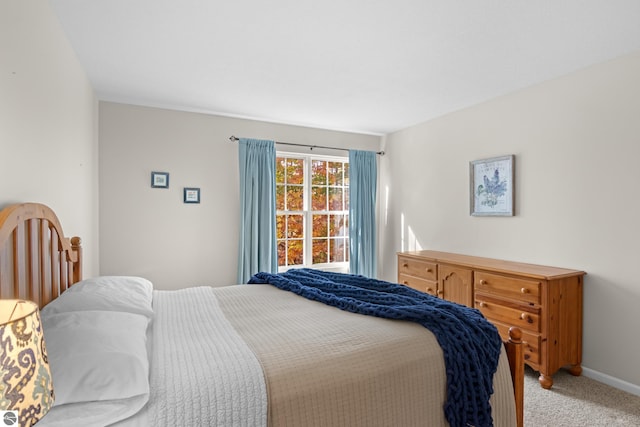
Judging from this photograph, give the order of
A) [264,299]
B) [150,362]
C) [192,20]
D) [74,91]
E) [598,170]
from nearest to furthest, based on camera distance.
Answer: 1. [150,362]
2. [192,20]
3. [264,299]
4. [74,91]
5. [598,170]

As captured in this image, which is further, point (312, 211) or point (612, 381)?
point (312, 211)

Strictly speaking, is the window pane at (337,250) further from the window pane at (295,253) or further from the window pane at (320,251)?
the window pane at (295,253)

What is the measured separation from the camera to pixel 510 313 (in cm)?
296

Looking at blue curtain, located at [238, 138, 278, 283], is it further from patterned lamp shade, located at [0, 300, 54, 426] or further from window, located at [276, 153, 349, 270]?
patterned lamp shade, located at [0, 300, 54, 426]

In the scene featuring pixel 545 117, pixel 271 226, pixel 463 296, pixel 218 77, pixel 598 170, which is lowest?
pixel 463 296

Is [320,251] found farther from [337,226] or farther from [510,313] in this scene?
[510,313]

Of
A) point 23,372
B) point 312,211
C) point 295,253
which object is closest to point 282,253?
point 295,253

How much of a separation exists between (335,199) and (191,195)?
1910 mm

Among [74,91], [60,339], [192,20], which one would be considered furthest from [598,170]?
[74,91]

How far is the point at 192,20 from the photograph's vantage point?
225 cm

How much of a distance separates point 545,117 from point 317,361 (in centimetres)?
300

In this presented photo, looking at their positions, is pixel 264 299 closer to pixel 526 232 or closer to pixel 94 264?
pixel 94 264

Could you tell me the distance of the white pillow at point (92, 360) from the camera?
1109 millimetres

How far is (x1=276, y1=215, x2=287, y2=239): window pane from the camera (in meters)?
4.66
